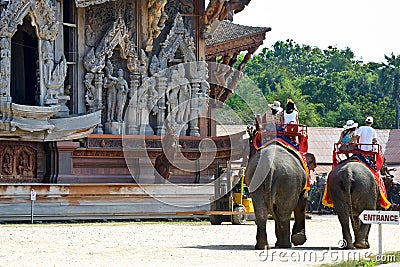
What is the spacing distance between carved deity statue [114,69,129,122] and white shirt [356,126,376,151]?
1441cm

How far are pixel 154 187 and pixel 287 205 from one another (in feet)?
Result: 46.1

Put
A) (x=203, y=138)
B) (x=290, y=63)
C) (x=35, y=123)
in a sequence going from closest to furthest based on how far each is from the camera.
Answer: (x=35, y=123) < (x=203, y=138) < (x=290, y=63)

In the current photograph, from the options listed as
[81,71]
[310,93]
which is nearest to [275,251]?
[81,71]

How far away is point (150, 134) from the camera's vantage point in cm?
3338

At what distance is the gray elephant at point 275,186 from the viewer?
691 inches

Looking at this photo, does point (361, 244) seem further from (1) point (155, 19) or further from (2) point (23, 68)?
(2) point (23, 68)

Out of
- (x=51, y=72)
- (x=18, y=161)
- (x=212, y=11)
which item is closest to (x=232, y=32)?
(x=212, y=11)

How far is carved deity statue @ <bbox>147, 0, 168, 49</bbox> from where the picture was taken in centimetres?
3278

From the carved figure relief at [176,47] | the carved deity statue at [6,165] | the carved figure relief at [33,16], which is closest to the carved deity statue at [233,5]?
the carved figure relief at [176,47]

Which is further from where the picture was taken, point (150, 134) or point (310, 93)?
point (310, 93)

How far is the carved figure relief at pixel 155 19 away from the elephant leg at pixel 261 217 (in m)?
15.9

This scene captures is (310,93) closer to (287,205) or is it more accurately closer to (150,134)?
(150,134)

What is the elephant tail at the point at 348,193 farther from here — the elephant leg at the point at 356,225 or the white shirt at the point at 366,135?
the white shirt at the point at 366,135

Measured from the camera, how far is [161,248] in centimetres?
1795
